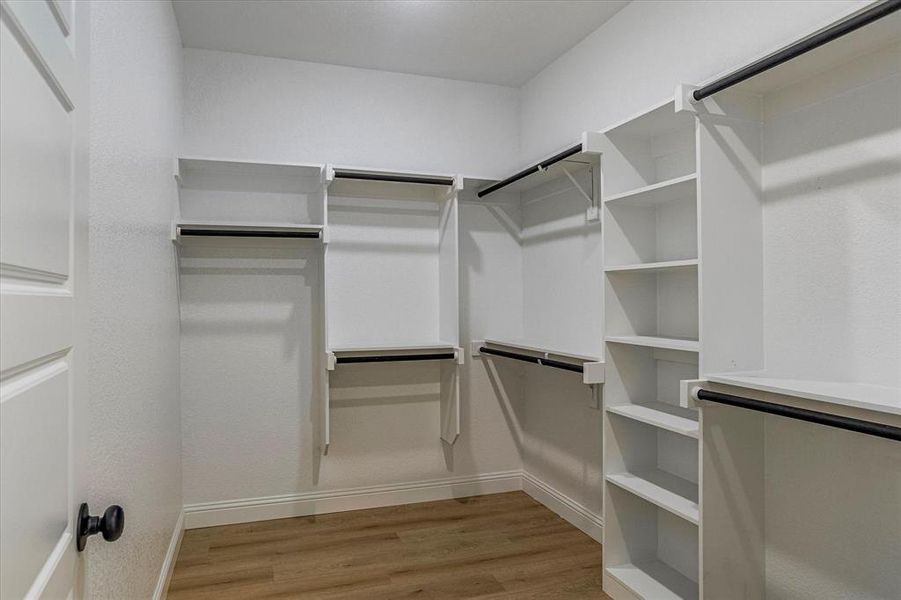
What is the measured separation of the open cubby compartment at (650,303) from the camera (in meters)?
2.39

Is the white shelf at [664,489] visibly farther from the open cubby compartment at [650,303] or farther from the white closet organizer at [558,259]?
the open cubby compartment at [650,303]

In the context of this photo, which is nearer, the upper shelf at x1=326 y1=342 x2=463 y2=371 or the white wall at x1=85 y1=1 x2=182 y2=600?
the white wall at x1=85 y1=1 x2=182 y2=600

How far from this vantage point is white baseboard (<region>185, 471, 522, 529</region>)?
10.5ft

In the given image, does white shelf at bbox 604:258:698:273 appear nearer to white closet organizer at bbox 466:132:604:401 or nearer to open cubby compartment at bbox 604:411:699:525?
white closet organizer at bbox 466:132:604:401

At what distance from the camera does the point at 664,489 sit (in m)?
2.29

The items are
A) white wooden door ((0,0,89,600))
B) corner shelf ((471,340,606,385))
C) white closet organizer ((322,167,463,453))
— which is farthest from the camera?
white closet organizer ((322,167,463,453))

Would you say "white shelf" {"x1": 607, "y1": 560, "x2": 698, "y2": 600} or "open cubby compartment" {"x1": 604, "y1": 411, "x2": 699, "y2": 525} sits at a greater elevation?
"open cubby compartment" {"x1": 604, "y1": 411, "x2": 699, "y2": 525}

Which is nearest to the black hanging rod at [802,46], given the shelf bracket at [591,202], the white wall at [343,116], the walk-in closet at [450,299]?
the walk-in closet at [450,299]

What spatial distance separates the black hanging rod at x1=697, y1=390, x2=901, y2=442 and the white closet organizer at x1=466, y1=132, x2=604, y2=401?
0.66m

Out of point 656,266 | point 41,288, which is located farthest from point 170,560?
point 656,266

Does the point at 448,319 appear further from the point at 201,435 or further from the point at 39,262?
the point at 39,262

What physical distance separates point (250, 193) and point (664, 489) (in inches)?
104

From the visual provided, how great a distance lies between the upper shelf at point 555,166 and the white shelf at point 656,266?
1.73 feet

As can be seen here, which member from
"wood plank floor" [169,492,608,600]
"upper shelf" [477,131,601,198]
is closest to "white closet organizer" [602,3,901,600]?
"upper shelf" [477,131,601,198]
